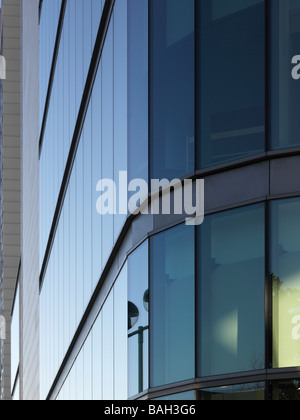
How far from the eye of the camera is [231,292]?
37.1ft

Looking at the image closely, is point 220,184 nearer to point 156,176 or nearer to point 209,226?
point 209,226

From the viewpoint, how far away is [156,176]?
1326cm

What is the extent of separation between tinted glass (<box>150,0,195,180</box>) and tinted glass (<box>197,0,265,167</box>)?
0.28m

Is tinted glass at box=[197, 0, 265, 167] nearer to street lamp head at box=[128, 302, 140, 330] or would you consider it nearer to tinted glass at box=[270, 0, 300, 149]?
tinted glass at box=[270, 0, 300, 149]

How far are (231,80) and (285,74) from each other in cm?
77

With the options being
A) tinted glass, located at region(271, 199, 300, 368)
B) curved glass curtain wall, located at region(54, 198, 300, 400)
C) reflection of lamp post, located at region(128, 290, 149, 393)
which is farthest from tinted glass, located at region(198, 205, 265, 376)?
reflection of lamp post, located at region(128, 290, 149, 393)

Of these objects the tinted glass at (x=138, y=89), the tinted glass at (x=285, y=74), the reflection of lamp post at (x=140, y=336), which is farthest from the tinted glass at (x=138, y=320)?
the tinted glass at (x=285, y=74)

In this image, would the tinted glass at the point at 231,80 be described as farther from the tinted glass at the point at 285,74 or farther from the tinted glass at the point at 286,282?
the tinted glass at the point at 286,282

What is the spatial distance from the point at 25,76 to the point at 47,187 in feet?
53.6

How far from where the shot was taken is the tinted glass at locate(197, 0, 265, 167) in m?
11.6

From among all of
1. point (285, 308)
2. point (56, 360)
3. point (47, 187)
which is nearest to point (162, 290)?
point (285, 308)

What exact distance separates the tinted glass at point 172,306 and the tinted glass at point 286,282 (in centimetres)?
128

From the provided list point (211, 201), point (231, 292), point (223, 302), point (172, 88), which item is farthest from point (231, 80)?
point (223, 302)

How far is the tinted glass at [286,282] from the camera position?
10.8m
